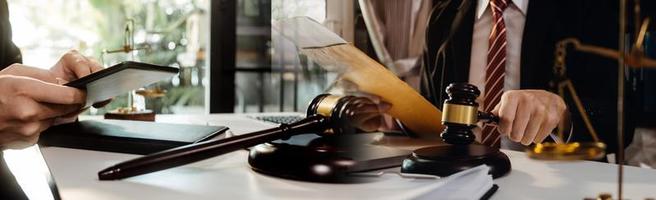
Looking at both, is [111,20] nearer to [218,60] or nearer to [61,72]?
[218,60]

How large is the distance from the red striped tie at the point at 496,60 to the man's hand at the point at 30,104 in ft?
1.53

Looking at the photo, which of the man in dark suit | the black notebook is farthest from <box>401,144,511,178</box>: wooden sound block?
the man in dark suit

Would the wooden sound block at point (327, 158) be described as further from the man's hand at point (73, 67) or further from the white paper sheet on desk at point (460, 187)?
the man's hand at point (73, 67)

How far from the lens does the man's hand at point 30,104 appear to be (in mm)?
659

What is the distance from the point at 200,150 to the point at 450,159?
19 cm

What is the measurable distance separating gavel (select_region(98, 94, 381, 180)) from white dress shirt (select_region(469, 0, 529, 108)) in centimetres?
8

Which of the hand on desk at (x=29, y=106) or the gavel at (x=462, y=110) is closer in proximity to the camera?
the gavel at (x=462, y=110)

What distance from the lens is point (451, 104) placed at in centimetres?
37

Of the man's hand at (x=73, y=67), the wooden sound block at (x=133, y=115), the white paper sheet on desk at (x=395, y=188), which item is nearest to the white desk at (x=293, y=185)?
the white paper sheet on desk at (x=395, y=188)

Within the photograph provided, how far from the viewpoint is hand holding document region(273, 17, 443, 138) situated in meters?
0.36

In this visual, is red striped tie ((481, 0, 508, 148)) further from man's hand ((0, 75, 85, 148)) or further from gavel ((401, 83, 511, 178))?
man's hand ((0, 75, 85, 148))

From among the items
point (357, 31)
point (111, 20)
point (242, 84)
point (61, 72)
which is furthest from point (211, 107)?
point (357, 31)

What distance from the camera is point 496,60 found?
1.25ft

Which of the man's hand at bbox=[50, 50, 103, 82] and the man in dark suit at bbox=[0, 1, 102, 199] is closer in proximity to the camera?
the man in dark suit at bbox=[0, 1, 102, 199]
